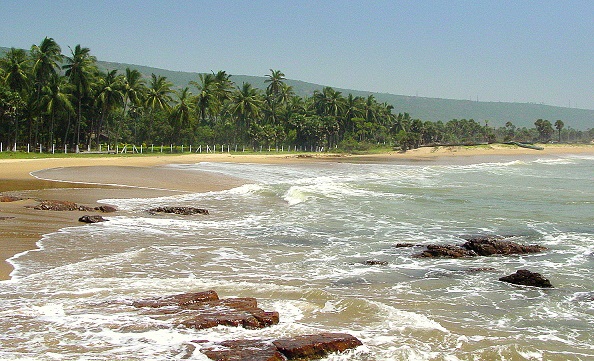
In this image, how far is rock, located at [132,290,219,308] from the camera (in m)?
7.56

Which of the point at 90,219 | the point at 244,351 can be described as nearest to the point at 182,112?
the point at 90,219

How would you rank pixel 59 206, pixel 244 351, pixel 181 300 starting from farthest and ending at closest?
pixel 59 206
pixel 181 300
pixel 244 351

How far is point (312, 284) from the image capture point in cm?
933

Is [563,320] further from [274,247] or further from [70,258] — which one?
[70,258]

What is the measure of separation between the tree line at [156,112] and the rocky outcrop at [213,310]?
48376 mm

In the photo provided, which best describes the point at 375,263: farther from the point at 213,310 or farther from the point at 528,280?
the point at 213,310

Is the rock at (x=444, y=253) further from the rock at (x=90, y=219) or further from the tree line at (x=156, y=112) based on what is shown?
the tree line at (x=156, y=112)

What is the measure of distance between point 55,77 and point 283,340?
177 feet

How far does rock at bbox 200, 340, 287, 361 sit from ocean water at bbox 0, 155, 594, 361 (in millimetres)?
173

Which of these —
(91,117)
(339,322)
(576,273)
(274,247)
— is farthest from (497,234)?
(91,117)

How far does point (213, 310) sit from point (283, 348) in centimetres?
167

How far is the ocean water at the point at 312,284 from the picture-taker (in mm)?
6539

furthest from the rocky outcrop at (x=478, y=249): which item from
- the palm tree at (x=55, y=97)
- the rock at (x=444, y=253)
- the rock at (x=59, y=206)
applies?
the palm tree at (x=55, y=97)

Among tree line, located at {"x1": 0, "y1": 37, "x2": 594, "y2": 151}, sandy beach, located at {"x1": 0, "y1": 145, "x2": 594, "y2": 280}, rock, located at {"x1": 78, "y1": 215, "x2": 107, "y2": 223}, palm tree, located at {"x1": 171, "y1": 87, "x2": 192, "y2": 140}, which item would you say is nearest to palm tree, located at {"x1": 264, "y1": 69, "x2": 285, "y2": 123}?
tree line, located at {"x1": 0, "y1": 37, "x2": 594, "y2": 151}
